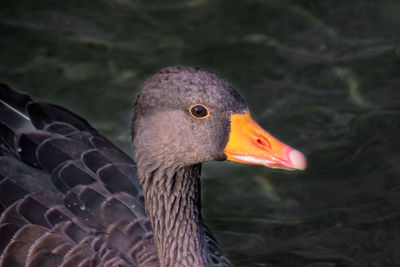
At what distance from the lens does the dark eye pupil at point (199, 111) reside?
443 centimetres

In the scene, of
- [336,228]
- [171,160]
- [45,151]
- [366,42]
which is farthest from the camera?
[366,42]

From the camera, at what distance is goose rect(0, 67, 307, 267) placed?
4.46 m

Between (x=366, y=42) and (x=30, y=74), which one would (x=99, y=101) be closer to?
(x=30, y=74)

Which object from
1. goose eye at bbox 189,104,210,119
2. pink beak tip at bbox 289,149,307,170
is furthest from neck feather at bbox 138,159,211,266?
pink beak tip at bbox 289,149,307,170

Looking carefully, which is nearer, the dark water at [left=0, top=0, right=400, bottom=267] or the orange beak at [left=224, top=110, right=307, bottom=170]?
the orange beak at [left=224, top=110, right=307, bottom=170]

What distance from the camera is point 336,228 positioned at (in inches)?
262

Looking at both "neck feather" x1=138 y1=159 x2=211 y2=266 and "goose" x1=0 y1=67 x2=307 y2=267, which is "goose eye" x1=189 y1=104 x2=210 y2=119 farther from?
"neck feather" x1=138 y1=159 x2=211 y2=266

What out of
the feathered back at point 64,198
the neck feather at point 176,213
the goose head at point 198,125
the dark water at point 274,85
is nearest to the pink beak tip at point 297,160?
the goose head at point 198,125

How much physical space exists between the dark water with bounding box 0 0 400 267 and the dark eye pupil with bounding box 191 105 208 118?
88.4 inches

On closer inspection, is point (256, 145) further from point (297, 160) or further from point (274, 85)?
point (274, 85)

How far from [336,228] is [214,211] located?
117cm

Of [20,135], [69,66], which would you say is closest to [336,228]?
[20,135]

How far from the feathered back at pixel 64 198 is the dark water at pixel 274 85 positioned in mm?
1409

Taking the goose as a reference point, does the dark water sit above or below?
above
